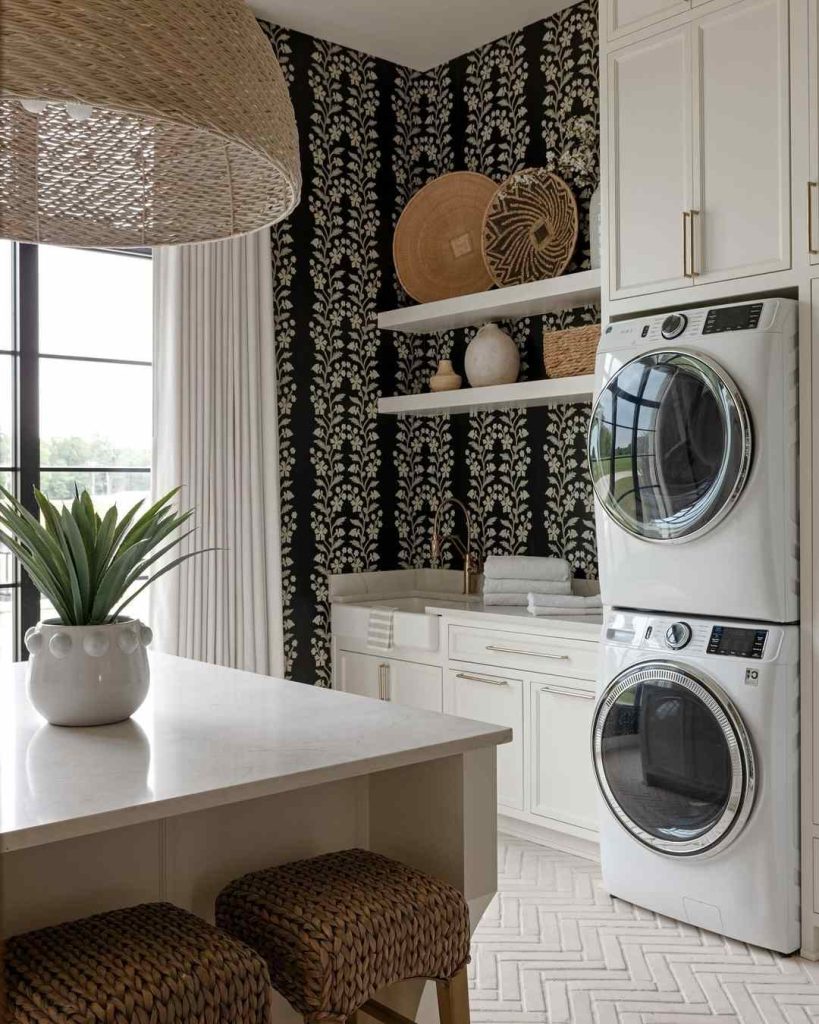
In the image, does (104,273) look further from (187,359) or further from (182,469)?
(182,469)

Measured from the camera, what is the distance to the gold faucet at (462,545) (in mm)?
4664

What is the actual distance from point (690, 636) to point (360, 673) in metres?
1.82

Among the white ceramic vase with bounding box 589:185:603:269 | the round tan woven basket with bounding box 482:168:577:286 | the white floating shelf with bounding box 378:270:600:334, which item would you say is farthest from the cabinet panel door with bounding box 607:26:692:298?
the round tan woven basket with bounding box 482:168:577:286

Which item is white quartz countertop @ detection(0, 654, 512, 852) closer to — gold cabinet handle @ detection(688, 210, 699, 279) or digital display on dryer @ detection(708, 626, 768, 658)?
digital display on dryer @ detection(708, 626, 768, 658)

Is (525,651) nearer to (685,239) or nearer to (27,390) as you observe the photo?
(685,239)

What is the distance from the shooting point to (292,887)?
5.68 feet

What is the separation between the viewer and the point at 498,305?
420 centimetres

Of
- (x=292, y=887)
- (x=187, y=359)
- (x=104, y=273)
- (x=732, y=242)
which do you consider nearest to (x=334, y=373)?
(x=187, y=359)

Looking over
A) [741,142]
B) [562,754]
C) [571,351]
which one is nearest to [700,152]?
[741,142]

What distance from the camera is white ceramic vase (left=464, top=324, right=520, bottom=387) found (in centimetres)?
437

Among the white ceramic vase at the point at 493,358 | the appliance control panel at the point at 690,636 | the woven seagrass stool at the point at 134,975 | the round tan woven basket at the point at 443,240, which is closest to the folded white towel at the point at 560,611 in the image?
the appliance control panel at the point at 690,636

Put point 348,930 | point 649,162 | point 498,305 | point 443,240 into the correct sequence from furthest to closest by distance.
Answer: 1. point 443,240
2. point 498,305
3. point 649,162
4. point 348,930

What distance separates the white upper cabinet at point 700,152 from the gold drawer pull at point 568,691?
131 centimetres

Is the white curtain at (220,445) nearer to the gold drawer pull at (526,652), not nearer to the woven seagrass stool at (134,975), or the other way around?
the gold drawer pull at (526,652)
